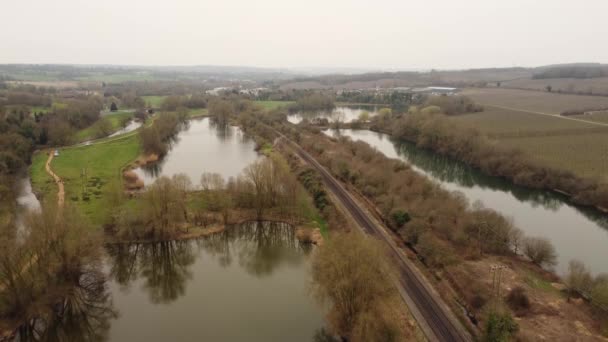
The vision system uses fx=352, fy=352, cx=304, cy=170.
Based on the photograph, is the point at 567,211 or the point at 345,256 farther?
the point at 567,211

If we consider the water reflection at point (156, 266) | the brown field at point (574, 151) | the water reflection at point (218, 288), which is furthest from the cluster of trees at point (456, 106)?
the water reflection at point (156, 266)

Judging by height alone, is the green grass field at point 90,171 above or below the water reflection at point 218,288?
above

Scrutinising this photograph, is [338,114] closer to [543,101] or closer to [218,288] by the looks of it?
[543,101]

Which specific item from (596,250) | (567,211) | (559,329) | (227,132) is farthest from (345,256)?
(227,132)

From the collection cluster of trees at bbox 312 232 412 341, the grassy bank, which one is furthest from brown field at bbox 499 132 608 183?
the grassy bank

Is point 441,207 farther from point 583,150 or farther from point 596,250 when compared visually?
point 583,150

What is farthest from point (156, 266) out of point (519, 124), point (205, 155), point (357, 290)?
point (519, 124)

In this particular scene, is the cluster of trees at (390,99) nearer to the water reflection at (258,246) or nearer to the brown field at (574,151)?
the brown field at (574,151)
